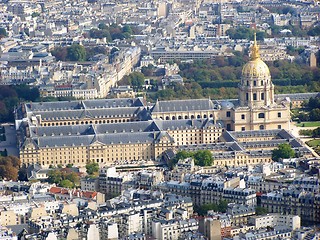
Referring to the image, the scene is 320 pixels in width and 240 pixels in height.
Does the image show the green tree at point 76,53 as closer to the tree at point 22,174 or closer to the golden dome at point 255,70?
the golden dome at point 255,70

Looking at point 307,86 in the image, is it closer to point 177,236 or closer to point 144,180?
point 144,180

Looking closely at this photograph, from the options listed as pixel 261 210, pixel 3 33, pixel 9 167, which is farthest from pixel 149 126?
pixel 3 33

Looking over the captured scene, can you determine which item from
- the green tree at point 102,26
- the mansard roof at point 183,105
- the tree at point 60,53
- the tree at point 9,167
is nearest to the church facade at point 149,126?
the mansard roof at point 183,105

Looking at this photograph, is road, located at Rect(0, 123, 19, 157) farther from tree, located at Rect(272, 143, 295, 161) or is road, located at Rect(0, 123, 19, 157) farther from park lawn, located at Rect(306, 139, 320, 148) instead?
park lawn, located at Rect(306, 139, 320, 148)

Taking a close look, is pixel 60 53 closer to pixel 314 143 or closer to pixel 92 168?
pixel 314 143

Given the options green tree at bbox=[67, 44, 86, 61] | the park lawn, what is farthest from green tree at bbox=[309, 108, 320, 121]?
green tree at bbox=[67, 44, 86, 61]

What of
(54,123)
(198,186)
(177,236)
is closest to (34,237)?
(177,236)
